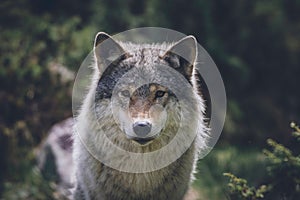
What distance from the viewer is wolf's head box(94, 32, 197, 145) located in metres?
5.26

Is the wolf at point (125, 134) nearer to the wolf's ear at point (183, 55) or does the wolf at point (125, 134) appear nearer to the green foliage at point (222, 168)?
the wolf's ear at point (183, 55)

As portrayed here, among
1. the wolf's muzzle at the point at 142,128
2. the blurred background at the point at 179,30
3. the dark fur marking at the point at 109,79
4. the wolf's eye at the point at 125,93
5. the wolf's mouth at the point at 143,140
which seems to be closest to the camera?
the wolf's muzzle at the point at 142,128

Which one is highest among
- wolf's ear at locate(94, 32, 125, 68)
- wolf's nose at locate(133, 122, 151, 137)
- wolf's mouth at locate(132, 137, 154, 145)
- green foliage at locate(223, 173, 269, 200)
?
wolf's ear at locate(94, 32, 125, 68)

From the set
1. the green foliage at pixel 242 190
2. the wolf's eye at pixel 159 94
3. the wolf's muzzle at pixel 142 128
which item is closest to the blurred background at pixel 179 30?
the green foliage at pixel 242 190

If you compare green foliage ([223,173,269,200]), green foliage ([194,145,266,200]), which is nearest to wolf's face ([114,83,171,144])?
green foliage ([223,173,269,200])

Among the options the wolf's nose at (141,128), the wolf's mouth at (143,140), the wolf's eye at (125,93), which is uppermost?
the wolf's eye at (125,93)

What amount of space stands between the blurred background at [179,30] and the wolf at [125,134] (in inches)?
70.0

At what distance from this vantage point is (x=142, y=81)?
5410 mm

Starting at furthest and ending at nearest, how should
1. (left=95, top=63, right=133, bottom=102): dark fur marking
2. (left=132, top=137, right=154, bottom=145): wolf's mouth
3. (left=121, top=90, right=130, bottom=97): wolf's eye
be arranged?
(left=95, top=63, right=133, bottom=102): dark fur marking → (left=121, top=90, right=130, bottom=97): wolf's eye → (left=132, top=137, right=154, bottom=145): wolf's mouth

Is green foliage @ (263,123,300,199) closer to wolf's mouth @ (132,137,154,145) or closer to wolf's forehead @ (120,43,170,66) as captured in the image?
wolf's mouth @ (132,137,154,145)

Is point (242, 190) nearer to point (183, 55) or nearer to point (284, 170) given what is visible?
point (284, 170)

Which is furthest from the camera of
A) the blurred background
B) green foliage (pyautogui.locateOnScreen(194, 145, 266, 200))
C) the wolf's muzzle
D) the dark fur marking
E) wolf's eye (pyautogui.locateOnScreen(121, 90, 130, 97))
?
the blurred background

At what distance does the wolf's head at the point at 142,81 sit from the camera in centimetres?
526

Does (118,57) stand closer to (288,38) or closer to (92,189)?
(92,189)
